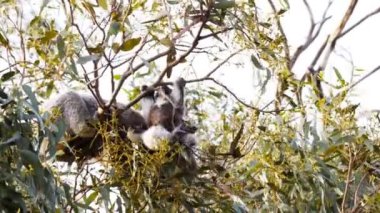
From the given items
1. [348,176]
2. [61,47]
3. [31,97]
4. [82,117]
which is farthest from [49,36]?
[82,117]

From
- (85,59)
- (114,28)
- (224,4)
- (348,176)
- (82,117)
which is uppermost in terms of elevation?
(224,4)

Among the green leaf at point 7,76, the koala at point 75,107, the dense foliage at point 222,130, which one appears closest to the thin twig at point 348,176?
the dense foliage at point 222,130

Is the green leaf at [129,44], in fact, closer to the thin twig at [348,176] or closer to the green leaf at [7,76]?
the green leaf at [7,76]

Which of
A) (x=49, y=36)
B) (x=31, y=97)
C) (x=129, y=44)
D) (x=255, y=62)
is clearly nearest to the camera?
(x=31, y=97)

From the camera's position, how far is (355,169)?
2582 millimetres

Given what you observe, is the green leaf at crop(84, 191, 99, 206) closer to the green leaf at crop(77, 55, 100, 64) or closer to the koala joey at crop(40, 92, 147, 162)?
the green leaf at crop(77, 55, 100, 64)

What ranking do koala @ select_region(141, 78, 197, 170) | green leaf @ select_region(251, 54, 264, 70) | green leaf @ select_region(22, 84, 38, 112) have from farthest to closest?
koala @ select_region(141, 78, 197, 170) → green leaf @ select_region(251, 54, 264, 70) → green leaf @ select_region(22, 84, 38, 112)

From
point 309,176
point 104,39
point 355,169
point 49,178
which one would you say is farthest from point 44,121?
point 355,169

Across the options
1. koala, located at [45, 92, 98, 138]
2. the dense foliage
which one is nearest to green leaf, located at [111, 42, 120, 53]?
the dense foliage

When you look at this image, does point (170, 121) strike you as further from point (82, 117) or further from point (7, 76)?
point (7, 76)

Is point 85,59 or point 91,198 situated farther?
point 91,198

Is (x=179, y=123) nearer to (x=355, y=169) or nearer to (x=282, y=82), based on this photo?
(x=282, y=82)

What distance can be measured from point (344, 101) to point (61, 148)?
1.09m

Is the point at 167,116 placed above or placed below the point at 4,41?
below
